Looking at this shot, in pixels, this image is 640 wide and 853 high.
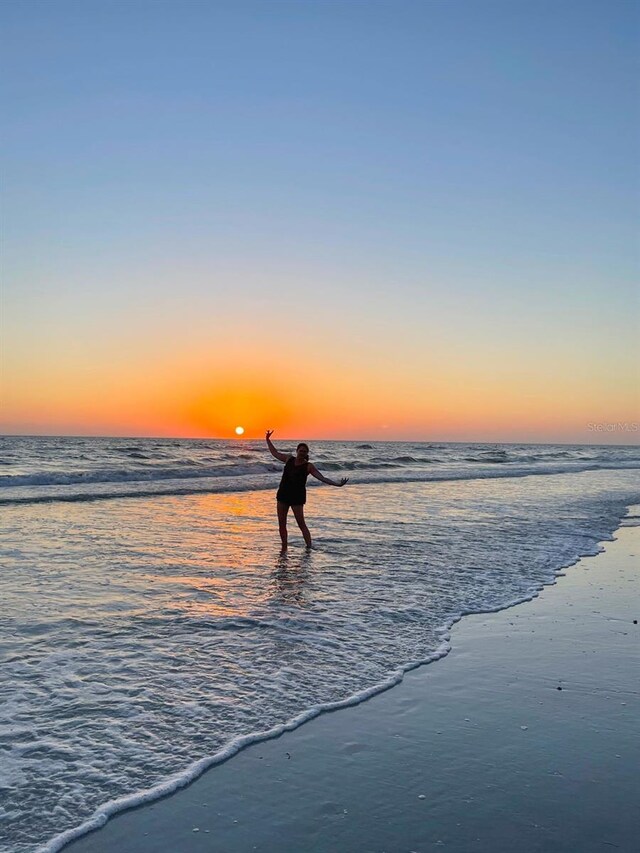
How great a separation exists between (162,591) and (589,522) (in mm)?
12536

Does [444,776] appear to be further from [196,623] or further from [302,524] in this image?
[302,524]

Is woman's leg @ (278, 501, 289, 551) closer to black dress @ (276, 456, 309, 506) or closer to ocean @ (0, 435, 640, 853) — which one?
black dress @ (276, 456, 309, 506)

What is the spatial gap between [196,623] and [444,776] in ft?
13.1

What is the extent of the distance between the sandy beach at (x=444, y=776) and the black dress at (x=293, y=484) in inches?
278

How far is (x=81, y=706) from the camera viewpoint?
5117 mm

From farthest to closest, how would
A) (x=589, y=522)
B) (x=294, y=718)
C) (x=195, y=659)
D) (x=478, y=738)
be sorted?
1. (x=589, y=522)
2. (x=195, y=659)
3. (x=294, y=718)
4. (x=478, y=738)

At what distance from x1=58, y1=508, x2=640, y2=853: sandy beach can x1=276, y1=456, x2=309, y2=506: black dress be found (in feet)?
23.1

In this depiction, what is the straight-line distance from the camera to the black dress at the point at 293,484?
13.1 m

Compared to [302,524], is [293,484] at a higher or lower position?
higher

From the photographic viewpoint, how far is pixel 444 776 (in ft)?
13.4

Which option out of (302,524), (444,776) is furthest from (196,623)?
(302,524)

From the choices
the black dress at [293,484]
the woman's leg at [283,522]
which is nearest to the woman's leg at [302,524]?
the black dress at [293,484]

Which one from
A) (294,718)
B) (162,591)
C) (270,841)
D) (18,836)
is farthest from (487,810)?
(162,591)

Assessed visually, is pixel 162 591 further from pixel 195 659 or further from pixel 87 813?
pixel 87 813
